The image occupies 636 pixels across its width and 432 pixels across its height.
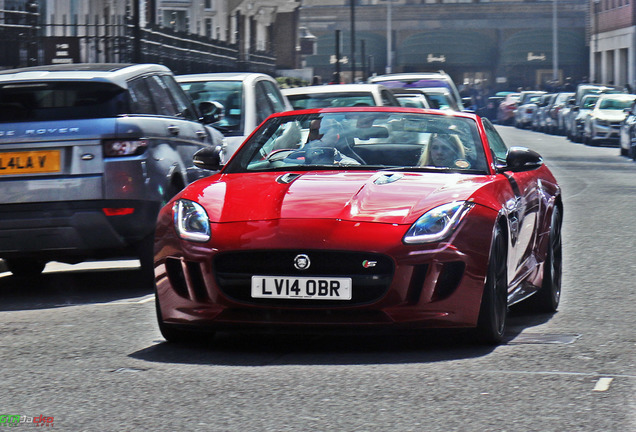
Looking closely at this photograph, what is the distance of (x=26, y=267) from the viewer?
1087cm

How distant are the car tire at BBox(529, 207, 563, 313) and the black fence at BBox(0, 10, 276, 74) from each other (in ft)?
33.5

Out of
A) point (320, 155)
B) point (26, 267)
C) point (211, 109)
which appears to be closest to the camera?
point (320, 155)

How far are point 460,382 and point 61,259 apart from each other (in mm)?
5010

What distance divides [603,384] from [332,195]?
178 cm

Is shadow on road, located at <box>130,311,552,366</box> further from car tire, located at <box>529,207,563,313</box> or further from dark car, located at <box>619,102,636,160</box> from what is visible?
dark car, located at <box>619,102,636,160</box>

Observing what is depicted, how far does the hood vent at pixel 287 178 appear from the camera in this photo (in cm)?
713

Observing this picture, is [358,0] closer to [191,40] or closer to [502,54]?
[502,54]

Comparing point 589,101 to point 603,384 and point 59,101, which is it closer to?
point 59,101

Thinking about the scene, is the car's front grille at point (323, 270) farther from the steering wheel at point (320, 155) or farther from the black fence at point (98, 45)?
the black fence at point (98, 45)

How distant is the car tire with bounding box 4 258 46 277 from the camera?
1078cm

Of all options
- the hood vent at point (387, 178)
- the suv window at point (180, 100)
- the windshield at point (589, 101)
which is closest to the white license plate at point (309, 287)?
the hood vent at point (387, 178)

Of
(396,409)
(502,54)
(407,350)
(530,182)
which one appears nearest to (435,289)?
(407,350)

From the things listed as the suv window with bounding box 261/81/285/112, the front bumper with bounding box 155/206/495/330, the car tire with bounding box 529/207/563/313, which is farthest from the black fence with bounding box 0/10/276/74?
the front bumper with bounding box 155/206/495/330

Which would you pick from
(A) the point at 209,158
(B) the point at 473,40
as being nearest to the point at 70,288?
(A) the point at 209,158
